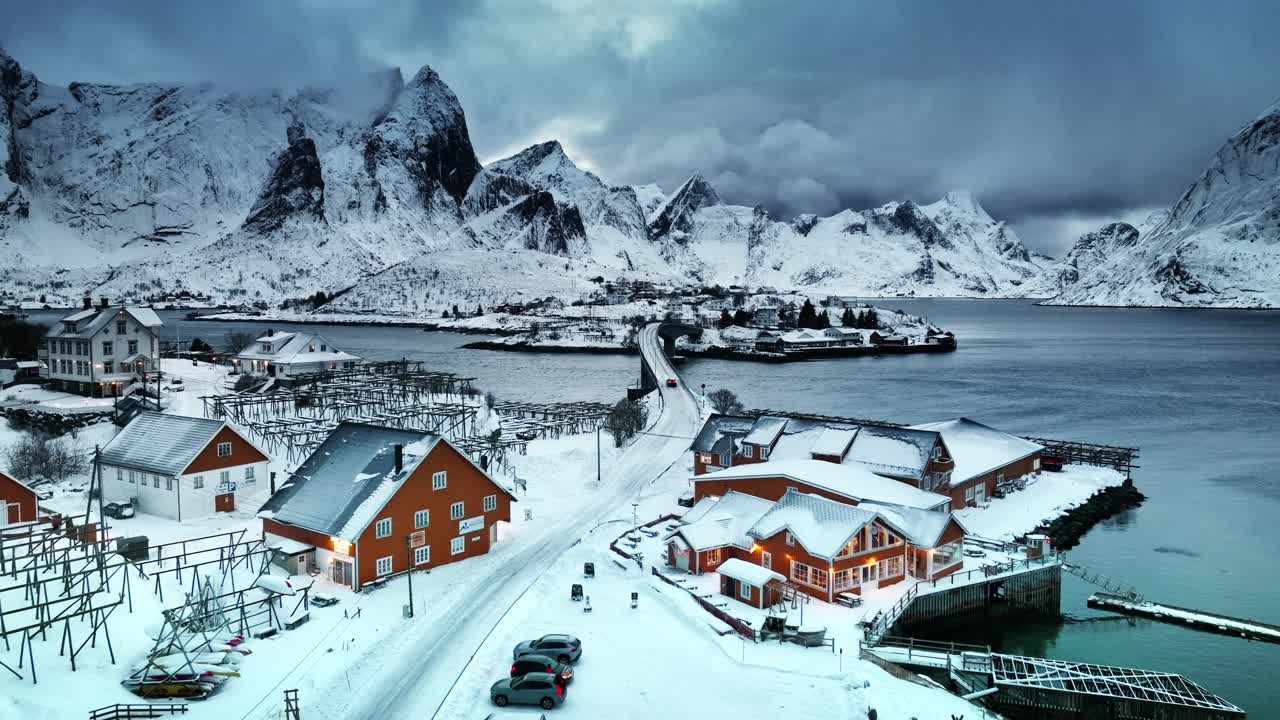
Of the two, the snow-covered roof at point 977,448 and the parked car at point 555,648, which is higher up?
the snow-covered roof at point 977,448

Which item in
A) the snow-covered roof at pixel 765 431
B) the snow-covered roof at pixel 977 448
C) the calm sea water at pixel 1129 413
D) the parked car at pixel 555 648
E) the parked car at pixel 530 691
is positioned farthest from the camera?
the snow-covered roof at pixel 977 448

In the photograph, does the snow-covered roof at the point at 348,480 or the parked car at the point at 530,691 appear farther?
the snow-covered roof at the point at 348,480

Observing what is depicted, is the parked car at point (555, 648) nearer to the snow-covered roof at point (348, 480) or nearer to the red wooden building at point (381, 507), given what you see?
the red wooden building at point (381, 507)

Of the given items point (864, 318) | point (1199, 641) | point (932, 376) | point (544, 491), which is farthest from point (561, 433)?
point (864, 318)

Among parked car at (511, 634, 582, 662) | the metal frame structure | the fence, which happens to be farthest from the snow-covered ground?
parked car at (511, 634, 582, 662)

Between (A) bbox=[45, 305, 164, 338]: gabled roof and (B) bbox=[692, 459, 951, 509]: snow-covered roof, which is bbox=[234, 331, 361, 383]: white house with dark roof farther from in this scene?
(B) bbox=[692, 459, 951, 509]: snow-covered roof

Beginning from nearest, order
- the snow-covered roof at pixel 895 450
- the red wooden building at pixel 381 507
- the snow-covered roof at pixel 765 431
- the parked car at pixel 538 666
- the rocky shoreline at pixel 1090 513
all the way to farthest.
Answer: the parked car at pixel 538 666 → the red wooden building at pixel 381 507 → the snow-covered roof at pixel 895 450 → the rocky shoreline at pixel 1090 513 → the snow-covered roof at pixel 765 431

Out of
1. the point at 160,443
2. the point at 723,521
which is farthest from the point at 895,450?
the point at 160,443

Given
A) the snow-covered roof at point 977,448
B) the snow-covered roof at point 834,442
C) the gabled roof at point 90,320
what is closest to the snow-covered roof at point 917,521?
the snow-covered roof at point 834,442
